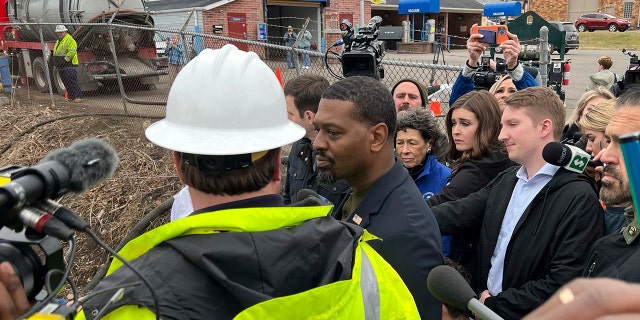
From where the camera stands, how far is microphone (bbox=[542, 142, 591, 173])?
7.89 feet

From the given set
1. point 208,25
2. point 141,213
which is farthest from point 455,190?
point 208,25

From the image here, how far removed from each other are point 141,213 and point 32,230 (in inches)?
198

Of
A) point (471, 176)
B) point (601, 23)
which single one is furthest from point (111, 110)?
point (601, 23)

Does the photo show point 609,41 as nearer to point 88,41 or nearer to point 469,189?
point 88,41

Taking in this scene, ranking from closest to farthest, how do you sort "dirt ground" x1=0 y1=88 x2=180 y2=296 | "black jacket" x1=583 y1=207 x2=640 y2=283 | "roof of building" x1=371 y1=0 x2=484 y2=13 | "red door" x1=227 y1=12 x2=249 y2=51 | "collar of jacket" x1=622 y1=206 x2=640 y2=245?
"black jacket" x1=583 y1=207 x2=640 y2=283 < "collar of jacket" x1=622 y1=206 x2=640 y2=245 < "dirt ground" x1=0 y1=88 x2=180 y2=296 < "red door" x1=227 y1=12 x2=249 y2=51 < "roof of building" x1=371 y1=0 x2=484 y2=13

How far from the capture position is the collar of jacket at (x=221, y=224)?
1.33 meters

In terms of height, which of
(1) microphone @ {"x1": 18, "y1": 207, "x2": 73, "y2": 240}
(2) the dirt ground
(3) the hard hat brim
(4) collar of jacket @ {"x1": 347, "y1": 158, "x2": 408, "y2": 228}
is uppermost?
(3) the hard hat brim

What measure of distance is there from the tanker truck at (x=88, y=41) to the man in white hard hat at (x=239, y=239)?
8837 millimetres

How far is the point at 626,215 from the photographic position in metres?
2.14

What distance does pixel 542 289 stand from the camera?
2.31 m

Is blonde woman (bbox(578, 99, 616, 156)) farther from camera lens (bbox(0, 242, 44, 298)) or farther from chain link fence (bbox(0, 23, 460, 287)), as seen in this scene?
camera lens (bbox(0, 242, 44, 298))

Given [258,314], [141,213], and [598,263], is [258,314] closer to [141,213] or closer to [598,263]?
[598,263]

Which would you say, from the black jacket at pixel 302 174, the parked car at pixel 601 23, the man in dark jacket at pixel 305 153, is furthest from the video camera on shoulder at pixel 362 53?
the parked car at pixel 601 23

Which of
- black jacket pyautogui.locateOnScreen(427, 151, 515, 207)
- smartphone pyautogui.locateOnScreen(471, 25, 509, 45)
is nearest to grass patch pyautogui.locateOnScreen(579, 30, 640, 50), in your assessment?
smartphone pyautogui.locateOnScreen(471, 25, 509, 45)
